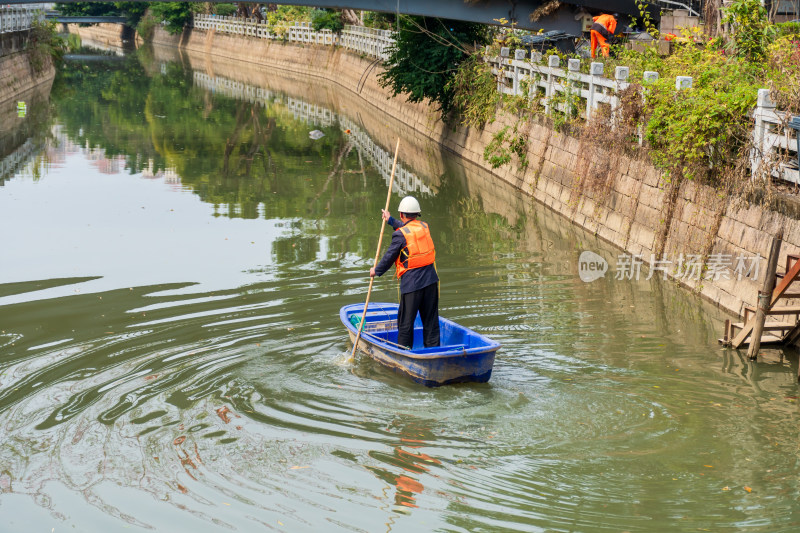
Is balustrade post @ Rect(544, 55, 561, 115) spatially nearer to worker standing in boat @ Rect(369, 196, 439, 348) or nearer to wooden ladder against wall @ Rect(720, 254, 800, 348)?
wooden ladder against wall @ Rect(720, 254, 800, 348)

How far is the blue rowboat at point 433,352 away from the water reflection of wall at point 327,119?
10944 mm

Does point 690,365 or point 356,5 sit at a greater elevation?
point 356,5

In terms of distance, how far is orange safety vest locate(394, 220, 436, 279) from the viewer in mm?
10008

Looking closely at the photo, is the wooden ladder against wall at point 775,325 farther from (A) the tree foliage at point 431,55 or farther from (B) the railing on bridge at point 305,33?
(B) the railing on bridge at point 305,33

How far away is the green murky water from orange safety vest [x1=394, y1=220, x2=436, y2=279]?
1144mm

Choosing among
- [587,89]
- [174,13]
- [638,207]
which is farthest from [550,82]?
[174,13]

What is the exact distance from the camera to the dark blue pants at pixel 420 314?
1014 cm

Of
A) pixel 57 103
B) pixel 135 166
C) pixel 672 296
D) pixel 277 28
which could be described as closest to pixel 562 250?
pixel 672 296

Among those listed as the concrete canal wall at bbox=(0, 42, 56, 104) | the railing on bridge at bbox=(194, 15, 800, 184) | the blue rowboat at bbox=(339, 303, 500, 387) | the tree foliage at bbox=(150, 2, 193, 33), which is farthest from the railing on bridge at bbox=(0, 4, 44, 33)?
the blue rowboat at bbox=(339, 303, 500, 387)

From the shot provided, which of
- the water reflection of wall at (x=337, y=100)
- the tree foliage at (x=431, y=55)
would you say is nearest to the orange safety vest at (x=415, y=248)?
the water reflection of wall at (x=337, y=100)

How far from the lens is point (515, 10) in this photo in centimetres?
3066

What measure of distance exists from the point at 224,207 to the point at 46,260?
17.5 ft

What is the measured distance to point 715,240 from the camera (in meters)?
13.0

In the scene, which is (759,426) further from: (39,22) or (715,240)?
(39,22)
